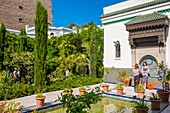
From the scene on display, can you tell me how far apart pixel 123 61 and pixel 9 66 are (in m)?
9.39

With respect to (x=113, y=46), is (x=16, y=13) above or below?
above

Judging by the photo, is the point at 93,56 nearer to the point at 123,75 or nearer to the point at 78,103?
the point at 123,75

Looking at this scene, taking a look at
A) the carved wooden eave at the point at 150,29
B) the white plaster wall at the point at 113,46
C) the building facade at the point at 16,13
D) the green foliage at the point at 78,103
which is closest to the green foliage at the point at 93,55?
the white plaster wall at the point at 113,46

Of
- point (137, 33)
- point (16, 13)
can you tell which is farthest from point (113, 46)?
point (16, 13)

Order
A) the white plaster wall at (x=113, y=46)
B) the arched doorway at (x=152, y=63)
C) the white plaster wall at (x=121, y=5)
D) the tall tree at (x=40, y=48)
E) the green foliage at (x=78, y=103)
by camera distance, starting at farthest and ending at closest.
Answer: the white plaster wall at (x=113, y=46)
the white plaster wall at (x=121, y=5)
the arched doorway at (x=152, y=63)
the tall tree at (x=40, y=48)
the green foliage at (x=78, y=103)

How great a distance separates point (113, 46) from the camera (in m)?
15.0

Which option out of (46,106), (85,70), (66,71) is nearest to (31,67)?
(66,71)

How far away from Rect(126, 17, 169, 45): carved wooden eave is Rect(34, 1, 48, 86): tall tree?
6105 mm

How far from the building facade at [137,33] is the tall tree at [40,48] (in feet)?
19.6

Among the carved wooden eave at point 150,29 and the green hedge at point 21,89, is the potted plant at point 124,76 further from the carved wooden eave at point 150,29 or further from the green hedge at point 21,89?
the green hedge at point 21,89

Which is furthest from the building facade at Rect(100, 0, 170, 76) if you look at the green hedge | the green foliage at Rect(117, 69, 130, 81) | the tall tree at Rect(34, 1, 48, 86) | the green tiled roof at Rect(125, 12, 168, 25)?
the tall tree at Rect(34, 1, 48, 86)

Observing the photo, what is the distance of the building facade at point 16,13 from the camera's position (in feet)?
86.9

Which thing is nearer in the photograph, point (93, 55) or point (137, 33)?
point (137, 33)

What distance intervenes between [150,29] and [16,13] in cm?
2283
